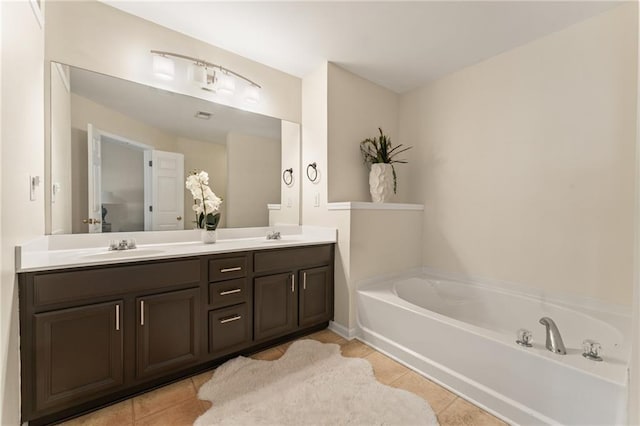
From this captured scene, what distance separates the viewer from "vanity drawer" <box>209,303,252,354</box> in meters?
1.79

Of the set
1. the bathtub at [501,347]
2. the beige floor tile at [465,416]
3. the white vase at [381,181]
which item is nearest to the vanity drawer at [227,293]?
the bathtub at [501,347]

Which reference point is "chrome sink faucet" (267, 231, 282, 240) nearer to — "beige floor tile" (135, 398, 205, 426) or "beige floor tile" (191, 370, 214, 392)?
"beige floor tile" (191, 370, 214, 392)

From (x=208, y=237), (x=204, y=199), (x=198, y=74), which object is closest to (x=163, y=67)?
(x=198, y=74)

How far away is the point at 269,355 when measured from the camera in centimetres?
202

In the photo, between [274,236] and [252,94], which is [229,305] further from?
[252,94]

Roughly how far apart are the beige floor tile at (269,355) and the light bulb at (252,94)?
2167 millimetres

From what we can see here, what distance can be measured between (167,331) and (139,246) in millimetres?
699

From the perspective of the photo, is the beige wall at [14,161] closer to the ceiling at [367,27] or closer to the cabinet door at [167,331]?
the cabinet door at [167,331]

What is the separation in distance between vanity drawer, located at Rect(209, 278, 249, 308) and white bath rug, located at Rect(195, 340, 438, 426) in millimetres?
428

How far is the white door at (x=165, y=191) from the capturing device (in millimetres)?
2029

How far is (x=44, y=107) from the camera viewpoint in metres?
1.63

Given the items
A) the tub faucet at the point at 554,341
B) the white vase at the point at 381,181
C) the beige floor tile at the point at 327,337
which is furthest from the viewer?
the white vase at the point at 381,181

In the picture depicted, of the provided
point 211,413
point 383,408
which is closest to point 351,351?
point 383,408

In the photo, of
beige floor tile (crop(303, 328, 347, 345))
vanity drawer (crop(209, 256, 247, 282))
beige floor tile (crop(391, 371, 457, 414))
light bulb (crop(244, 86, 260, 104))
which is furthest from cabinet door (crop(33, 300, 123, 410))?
light bulb (crop(244, 86, 260, 104))
